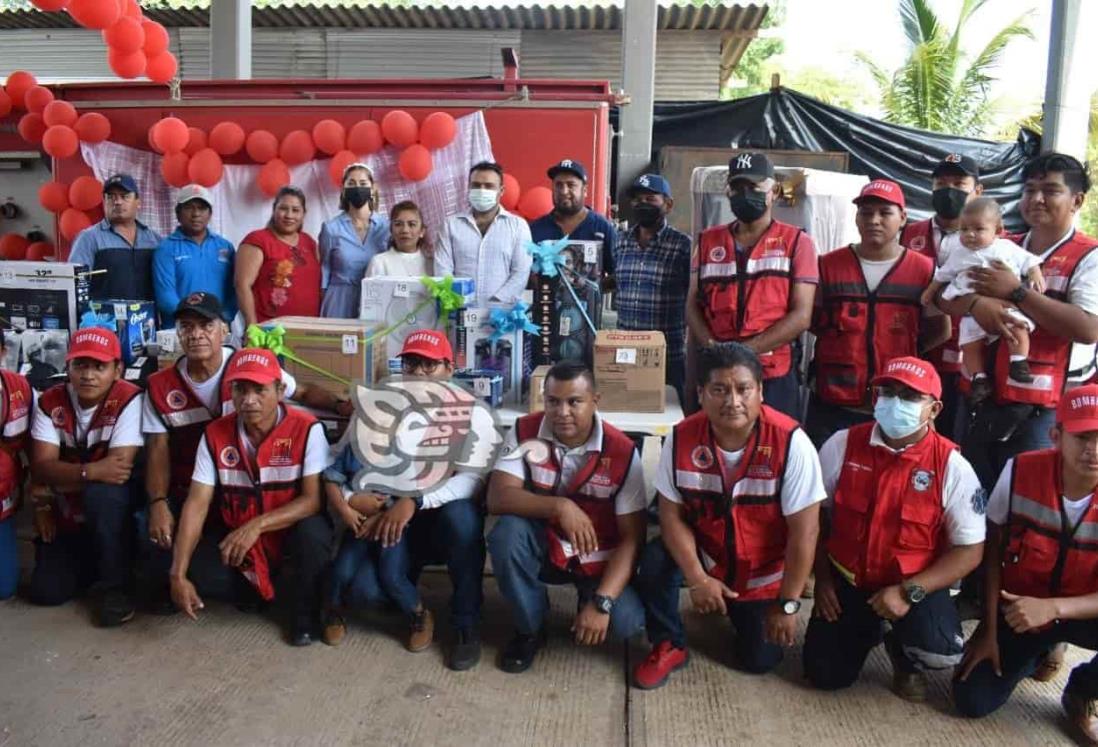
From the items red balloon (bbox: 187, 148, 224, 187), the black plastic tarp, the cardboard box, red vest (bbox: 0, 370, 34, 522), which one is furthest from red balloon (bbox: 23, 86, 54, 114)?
the cardboard box

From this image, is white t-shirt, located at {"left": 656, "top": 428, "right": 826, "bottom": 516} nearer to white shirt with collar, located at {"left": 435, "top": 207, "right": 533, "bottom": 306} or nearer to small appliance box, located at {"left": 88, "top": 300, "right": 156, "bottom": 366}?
white shirt with collar, located at {"left": 435, "top": 207, "right": 533, "bottom": 306}

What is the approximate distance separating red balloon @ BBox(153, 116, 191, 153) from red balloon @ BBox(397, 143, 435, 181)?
1553mm

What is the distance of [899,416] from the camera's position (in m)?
2.92

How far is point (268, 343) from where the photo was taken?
3.74m

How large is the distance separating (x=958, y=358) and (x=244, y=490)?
115 inches

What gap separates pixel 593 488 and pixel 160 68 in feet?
17.7

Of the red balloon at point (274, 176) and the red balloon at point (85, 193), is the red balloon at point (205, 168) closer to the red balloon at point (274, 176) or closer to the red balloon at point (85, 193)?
the red balloon at point (274, 176)

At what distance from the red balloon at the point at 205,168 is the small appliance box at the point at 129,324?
204 cm

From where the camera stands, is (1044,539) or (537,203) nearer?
(1044,539)

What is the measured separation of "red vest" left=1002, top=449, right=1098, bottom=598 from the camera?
278 cm

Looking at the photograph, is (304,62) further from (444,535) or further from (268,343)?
(444,535)

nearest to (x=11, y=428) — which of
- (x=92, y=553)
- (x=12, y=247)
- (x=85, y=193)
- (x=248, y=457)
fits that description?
(x=92, y=553)

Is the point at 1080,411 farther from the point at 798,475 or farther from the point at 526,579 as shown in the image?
the point at 526,579

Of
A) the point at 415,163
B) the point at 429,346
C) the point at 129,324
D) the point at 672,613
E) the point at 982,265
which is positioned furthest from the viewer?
the point at 415,163
